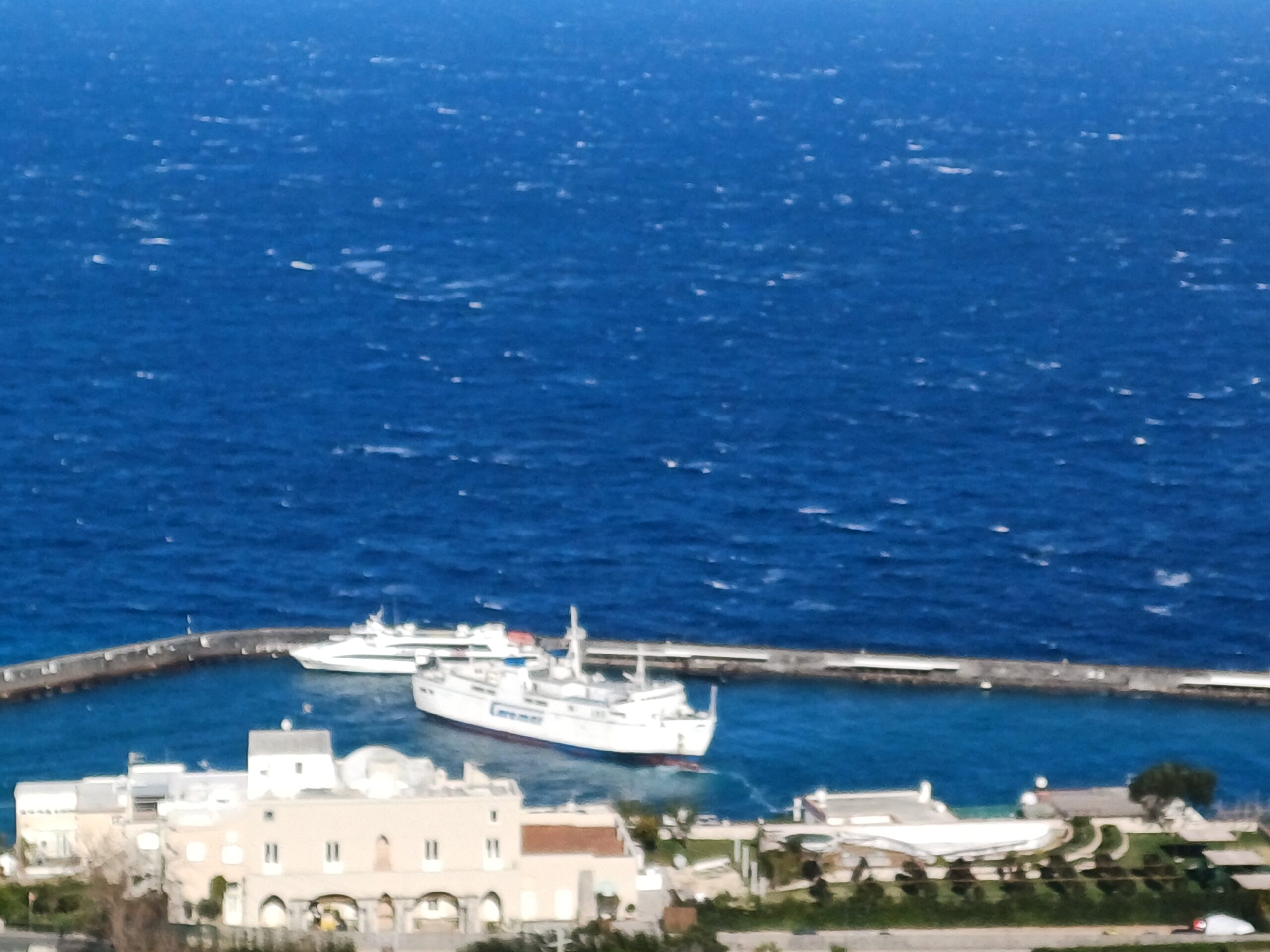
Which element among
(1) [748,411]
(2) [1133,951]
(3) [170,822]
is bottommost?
(2) [1133,951]

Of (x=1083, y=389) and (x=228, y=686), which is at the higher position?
(x=1083, y=389)

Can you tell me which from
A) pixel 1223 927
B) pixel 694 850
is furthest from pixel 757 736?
pixel 1223 927

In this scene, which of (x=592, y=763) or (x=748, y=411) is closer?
(x=592, y=763)

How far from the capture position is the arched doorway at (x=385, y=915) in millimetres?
101125

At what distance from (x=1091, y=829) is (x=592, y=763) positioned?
28.7 m

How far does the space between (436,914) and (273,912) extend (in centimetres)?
551

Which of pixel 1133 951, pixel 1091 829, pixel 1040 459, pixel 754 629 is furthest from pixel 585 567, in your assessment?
pixel 1133 951

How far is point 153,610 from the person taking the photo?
152 meters

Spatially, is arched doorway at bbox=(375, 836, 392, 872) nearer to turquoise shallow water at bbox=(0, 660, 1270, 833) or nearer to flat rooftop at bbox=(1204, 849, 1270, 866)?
turquoise shallow water at bbox=(0, 660, 1270, 833)

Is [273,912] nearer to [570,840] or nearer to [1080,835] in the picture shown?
[570,840]

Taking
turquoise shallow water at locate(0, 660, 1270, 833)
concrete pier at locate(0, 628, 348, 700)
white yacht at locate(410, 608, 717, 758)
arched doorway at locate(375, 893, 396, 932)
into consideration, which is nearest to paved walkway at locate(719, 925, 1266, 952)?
arched doorway at locate(375, 893, 396, 932)

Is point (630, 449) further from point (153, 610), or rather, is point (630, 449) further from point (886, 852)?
point (886, 852)

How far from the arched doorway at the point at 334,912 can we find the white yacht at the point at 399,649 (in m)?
43.1

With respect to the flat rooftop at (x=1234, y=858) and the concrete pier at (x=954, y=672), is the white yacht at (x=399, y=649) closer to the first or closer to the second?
the concrete pier at (x=954, y=672)
